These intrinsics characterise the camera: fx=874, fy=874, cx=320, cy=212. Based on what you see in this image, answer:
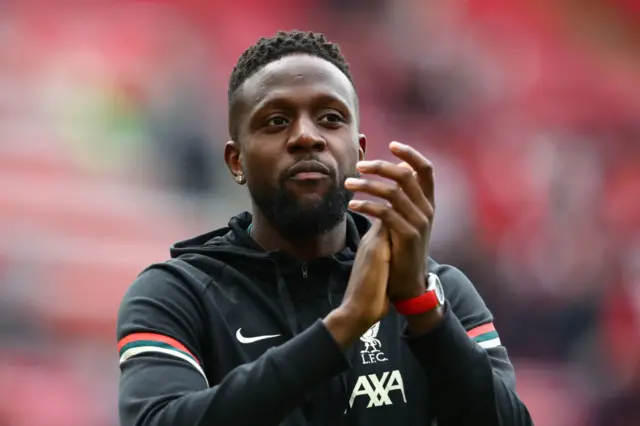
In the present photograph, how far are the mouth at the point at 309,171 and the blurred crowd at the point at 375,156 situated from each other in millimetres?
2094

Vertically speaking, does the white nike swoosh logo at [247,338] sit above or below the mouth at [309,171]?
below

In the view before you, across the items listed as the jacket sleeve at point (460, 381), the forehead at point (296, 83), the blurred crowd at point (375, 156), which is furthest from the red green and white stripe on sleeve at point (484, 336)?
the blurred crowd at point (375, 156)

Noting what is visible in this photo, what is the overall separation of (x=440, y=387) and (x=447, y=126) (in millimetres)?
2990

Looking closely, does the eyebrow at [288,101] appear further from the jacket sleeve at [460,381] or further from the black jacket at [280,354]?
the jacket sleeve at [460,381]

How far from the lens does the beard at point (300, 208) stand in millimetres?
1471

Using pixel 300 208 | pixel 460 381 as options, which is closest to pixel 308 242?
pixel 300 208

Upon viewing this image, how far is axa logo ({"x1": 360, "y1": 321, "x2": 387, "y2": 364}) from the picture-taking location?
1.41 meters

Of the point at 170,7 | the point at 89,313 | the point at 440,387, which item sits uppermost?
the point at 170,7

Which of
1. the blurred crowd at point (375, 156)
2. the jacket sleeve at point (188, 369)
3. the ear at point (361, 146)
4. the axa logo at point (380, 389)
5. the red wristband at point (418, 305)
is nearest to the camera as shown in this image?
the jacket sleeve at point (188, 369)

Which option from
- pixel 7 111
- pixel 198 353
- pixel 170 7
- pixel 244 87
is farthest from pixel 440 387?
pixel 170 7

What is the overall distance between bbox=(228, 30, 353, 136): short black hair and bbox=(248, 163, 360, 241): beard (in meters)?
0.22

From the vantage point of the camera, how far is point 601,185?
4281 millimetres

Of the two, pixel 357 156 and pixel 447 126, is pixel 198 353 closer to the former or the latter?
pixel 357 156

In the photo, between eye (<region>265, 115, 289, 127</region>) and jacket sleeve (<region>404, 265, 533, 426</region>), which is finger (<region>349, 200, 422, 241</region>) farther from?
eye (<region>265, 115, 289, 127</region>)
